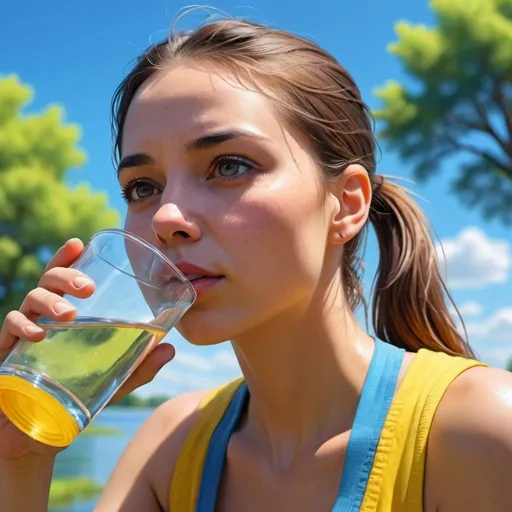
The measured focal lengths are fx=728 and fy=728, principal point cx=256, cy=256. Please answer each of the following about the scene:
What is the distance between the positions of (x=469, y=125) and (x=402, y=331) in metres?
13.0

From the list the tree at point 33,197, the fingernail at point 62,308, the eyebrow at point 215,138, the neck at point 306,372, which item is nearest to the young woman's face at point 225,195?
the eyebrow at point 215,138

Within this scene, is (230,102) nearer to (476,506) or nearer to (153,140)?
(153,140)

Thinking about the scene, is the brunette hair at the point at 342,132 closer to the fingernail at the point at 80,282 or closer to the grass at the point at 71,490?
the fingernail at the point at 80,282

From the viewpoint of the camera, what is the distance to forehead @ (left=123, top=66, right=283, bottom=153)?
1.50m

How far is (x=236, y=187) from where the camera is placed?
149 centimetres

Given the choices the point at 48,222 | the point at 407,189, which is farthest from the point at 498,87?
the point at 407,189

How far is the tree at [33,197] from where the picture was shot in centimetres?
1297

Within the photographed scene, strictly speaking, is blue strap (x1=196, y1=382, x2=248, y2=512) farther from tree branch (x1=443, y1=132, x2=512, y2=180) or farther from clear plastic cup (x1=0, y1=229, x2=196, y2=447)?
tree branch (x1=443, y1=132, x2=512, y2=180)

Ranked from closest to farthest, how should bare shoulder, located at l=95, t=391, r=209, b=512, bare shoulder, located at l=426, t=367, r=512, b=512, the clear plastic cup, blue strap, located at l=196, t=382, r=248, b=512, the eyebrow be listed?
the clear plastic cup < bare shoulder, located at l=426, t=367, r=512, b=512 < the eyebrow < blue strap, located at l=196, t=382, r=248, b=512 < bare shoulder, located at l=95, t=391, r=209, b=512

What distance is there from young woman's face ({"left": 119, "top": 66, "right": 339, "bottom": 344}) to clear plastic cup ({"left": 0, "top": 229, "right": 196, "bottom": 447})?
0.13 metres

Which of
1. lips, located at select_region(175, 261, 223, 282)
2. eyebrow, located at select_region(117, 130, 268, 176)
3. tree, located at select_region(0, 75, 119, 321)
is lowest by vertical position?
lips, located at select_region(175, 261, 223, 282)

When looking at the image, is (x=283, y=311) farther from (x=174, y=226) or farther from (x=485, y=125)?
(x=485, y=125)

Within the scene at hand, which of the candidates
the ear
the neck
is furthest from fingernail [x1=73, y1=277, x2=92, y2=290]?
the ear

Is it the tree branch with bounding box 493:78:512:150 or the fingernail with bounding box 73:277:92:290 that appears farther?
the tree branch with bounding box 493:78:512:150
